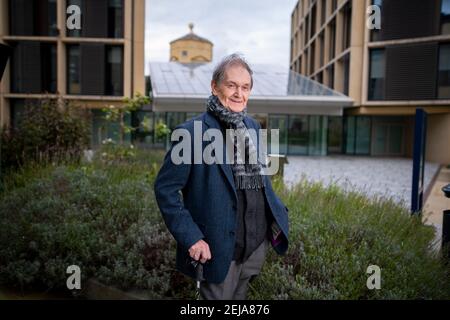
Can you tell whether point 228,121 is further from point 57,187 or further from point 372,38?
point 372,38

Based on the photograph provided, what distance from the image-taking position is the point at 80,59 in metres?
21.4

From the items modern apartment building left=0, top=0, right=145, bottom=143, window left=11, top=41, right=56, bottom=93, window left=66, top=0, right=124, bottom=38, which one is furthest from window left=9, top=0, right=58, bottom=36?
window left=66, top=0, right=124, bottom=38

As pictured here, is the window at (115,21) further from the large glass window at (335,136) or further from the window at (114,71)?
the large glass window at (335,136)

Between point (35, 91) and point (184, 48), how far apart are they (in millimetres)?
8746

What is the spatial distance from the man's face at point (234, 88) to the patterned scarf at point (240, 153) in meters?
0.03

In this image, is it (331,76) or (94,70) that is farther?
(331,76)

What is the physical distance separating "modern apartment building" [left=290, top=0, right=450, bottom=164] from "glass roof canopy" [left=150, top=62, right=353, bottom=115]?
2070 mm

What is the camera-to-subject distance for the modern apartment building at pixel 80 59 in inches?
786

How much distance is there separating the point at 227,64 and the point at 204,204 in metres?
0.79

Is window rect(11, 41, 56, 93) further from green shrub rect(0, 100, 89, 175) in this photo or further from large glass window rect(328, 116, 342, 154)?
large glass window rect(328, 116, 342, 154)

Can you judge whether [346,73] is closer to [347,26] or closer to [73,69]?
[347,26]

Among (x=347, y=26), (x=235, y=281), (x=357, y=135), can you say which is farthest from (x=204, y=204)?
(x=357, y=135)

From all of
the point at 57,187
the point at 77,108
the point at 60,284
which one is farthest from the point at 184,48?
the point at 60,284

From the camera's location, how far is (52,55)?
70.3 feet
